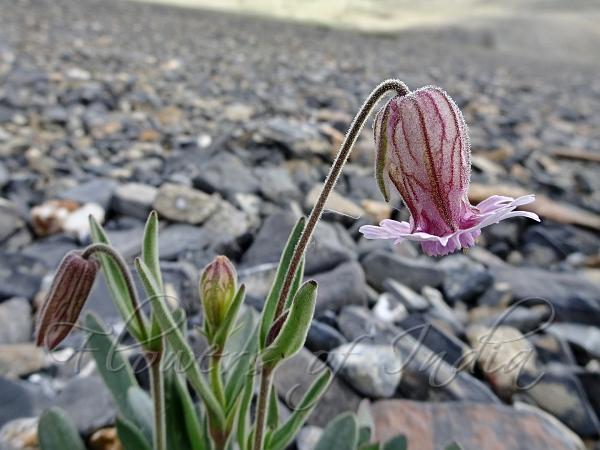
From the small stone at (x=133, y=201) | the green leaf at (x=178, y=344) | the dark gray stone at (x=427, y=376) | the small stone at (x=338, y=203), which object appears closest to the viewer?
the green leaf at (x=178, y=344)

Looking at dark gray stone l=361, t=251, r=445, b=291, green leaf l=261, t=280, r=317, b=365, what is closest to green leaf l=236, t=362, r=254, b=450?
green leaf l=261, t=280, r=317, b=365

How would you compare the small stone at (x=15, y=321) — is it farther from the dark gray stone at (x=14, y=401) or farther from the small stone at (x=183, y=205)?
the small stone at (x=183, y=205)

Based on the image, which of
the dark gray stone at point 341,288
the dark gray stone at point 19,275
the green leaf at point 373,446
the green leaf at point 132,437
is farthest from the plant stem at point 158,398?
the dark gray stone at point 19,275

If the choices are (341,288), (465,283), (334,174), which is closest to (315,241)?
(341,288)

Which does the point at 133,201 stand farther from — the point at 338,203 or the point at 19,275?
the point at 338,203

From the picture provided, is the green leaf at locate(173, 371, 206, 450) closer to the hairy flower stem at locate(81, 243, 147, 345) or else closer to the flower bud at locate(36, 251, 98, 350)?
the hairy flower stem at locate(81, 243, 147, 345)

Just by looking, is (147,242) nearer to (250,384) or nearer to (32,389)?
(250,384)

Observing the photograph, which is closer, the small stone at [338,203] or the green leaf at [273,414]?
the green leaf at [273,414]
